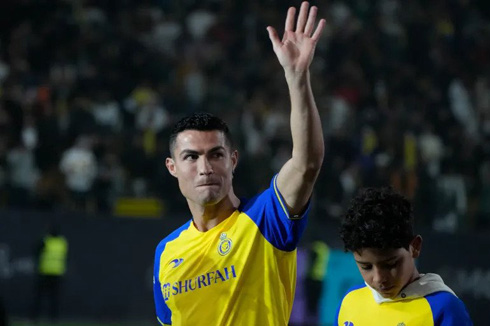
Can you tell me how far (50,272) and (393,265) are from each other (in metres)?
10.2

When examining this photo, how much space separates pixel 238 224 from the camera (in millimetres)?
4492

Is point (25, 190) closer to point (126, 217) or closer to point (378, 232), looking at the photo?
point (126, 217)

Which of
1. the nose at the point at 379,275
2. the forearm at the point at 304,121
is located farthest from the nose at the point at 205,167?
the nose at the point at 379,275

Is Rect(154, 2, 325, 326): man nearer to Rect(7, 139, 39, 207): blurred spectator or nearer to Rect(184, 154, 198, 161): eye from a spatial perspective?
Rect(184, 154, 198, 161): eye

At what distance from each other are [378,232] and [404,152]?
38.3 feet

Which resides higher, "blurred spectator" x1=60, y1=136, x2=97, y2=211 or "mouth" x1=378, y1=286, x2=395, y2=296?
"blurred spectator" x1=60, y1=136, x2=97, y2=211

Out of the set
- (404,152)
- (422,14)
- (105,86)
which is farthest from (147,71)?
(422,14)

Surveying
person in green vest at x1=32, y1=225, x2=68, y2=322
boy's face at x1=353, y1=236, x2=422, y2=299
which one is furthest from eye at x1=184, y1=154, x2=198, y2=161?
person in green vest at x1=32, y1=225, x2=68, y2=322

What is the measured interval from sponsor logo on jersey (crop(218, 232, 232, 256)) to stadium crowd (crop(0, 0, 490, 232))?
30.4 feet

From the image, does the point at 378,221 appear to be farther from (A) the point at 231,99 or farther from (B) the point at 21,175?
(A) the point at 231,99

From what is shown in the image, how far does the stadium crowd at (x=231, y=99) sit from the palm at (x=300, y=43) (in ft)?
31.8

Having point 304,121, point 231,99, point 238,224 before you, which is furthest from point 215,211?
point 231,99

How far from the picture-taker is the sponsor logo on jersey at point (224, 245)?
4.45 meters

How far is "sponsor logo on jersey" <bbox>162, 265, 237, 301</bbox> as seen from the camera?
4.39 metres
